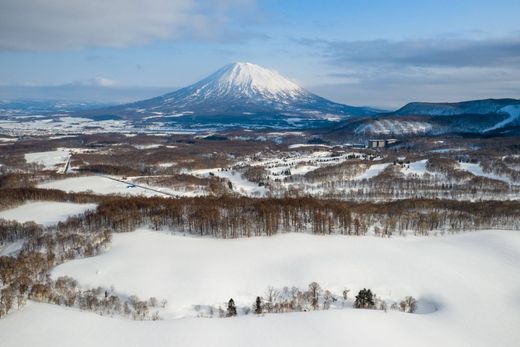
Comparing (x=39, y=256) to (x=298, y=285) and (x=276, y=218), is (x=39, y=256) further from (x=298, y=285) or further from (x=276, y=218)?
(x=276, y=218)

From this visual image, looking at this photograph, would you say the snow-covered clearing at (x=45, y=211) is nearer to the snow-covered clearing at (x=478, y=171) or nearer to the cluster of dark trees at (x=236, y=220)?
the cluster of dark trees at (x=236, y=220)

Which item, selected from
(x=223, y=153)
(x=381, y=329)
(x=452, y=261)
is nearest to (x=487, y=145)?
(x=223, y=153)

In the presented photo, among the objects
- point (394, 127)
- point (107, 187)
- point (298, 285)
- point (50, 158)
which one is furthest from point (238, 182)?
→ point (394, 127)

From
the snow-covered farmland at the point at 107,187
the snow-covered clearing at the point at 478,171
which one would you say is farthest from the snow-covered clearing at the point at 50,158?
the snow-covered clearing at the point at 478,171

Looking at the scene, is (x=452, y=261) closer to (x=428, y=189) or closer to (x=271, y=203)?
(x=271, y=203)

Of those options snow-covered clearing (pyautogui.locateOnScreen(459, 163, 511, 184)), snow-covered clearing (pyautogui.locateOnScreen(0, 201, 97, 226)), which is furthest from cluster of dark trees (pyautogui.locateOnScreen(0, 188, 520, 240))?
snow-covered clearing (pyautogui.locateOnScreen(459, 163, 511, 184))

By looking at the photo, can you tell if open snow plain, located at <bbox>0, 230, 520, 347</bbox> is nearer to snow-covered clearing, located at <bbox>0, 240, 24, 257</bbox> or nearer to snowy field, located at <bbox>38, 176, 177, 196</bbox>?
snow-covered clearing, located at <bbox>0, 240, 24, 257</bbox>
